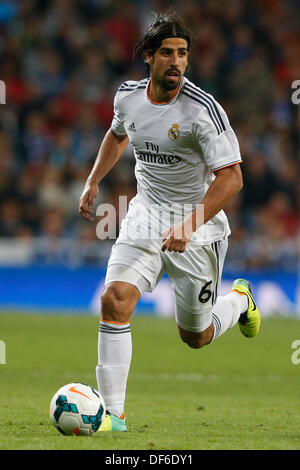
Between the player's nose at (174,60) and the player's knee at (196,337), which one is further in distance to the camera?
the player's knee at (196,337)

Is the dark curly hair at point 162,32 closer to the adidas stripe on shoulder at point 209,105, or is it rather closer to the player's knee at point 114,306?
the adidas stripe on shoulder at point 209,105

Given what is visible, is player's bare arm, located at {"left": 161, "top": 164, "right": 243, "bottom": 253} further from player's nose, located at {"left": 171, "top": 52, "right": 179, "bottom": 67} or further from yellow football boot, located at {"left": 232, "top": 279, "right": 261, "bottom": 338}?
yellow football boot, located at {"left": 232, "top": 279, "right": 261, "bottom": 338}

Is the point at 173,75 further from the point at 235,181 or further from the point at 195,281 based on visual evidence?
the point at 195,281

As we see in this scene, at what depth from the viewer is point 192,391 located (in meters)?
8.10

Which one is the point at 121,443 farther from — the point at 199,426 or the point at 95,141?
the point at 95,141

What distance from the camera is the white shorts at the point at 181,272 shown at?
5586mm

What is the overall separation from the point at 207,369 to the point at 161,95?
4.76 meters

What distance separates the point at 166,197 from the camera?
5.90 m

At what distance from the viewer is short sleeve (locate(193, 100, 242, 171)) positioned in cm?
540

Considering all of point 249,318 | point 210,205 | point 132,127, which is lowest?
point 249,318

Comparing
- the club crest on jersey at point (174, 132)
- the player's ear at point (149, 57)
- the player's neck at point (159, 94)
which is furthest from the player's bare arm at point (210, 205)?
the player's ear at point (149, 57)

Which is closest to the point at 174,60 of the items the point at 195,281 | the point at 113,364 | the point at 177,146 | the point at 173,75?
the point at 173,75

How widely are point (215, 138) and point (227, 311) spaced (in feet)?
5.71

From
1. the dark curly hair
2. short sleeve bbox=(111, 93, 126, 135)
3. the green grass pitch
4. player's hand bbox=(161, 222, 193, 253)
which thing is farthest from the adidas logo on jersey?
the green grass pitch
